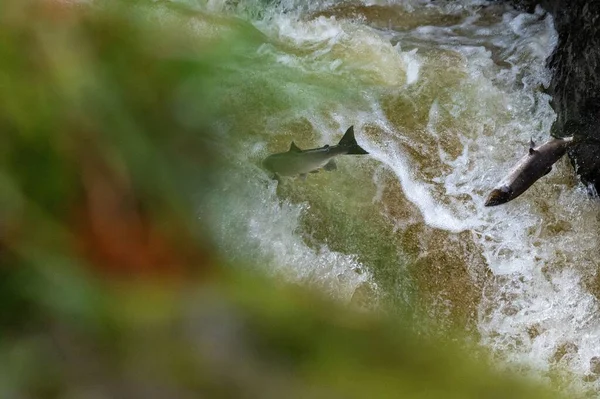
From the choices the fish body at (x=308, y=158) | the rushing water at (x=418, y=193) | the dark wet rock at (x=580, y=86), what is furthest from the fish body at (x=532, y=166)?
the fish body at (x=308, y=158)

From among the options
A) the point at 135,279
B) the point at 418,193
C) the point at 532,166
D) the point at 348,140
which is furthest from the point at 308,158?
the point at 135,279

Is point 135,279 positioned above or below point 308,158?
below

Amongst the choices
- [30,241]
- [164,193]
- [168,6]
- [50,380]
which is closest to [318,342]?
[164,193]

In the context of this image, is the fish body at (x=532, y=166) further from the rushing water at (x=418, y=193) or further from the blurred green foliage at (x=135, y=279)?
the blurred green foliage at (x=135, y=279)

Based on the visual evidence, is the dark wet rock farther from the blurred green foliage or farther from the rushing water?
the blurred green foliage

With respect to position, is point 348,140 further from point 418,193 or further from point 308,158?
point 418,193

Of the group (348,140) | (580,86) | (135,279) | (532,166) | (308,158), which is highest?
(580,86)
